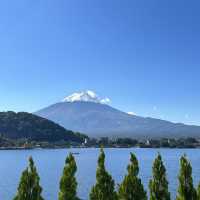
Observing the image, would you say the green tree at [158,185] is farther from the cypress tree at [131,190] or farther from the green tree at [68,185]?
the green tree at [68,185]

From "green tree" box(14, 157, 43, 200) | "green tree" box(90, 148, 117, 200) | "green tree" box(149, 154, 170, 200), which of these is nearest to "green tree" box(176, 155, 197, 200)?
"green tree" box(149, 154, 170, 200)

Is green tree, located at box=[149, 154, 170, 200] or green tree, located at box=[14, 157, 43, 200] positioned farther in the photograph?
green tree, located at box=[149, 154, 170, 200]

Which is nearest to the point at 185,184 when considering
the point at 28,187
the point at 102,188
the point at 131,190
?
the point at 131,190

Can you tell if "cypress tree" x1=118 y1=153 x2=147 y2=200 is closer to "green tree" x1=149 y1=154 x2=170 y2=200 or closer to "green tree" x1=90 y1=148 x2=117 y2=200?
"green tree" x1=90 y1=148 x2=117 y2=200

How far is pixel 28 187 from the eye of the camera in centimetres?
3241

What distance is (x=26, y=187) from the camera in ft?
106

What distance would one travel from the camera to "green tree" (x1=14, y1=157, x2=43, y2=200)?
3216 centimetres

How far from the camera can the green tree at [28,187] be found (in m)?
32.2

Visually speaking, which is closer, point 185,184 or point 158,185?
point 185,184

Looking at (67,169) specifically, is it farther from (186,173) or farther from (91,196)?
(186,173)

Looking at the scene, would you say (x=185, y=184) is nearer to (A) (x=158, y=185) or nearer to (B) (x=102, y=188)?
(A) (x=158, y=185)

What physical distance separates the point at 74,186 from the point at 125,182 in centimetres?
445

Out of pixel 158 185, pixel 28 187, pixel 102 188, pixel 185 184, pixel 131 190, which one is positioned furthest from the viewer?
pixel 158 185

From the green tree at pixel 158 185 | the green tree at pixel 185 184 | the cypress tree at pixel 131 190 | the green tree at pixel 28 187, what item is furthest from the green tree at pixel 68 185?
the green tree at pixel 185 184
